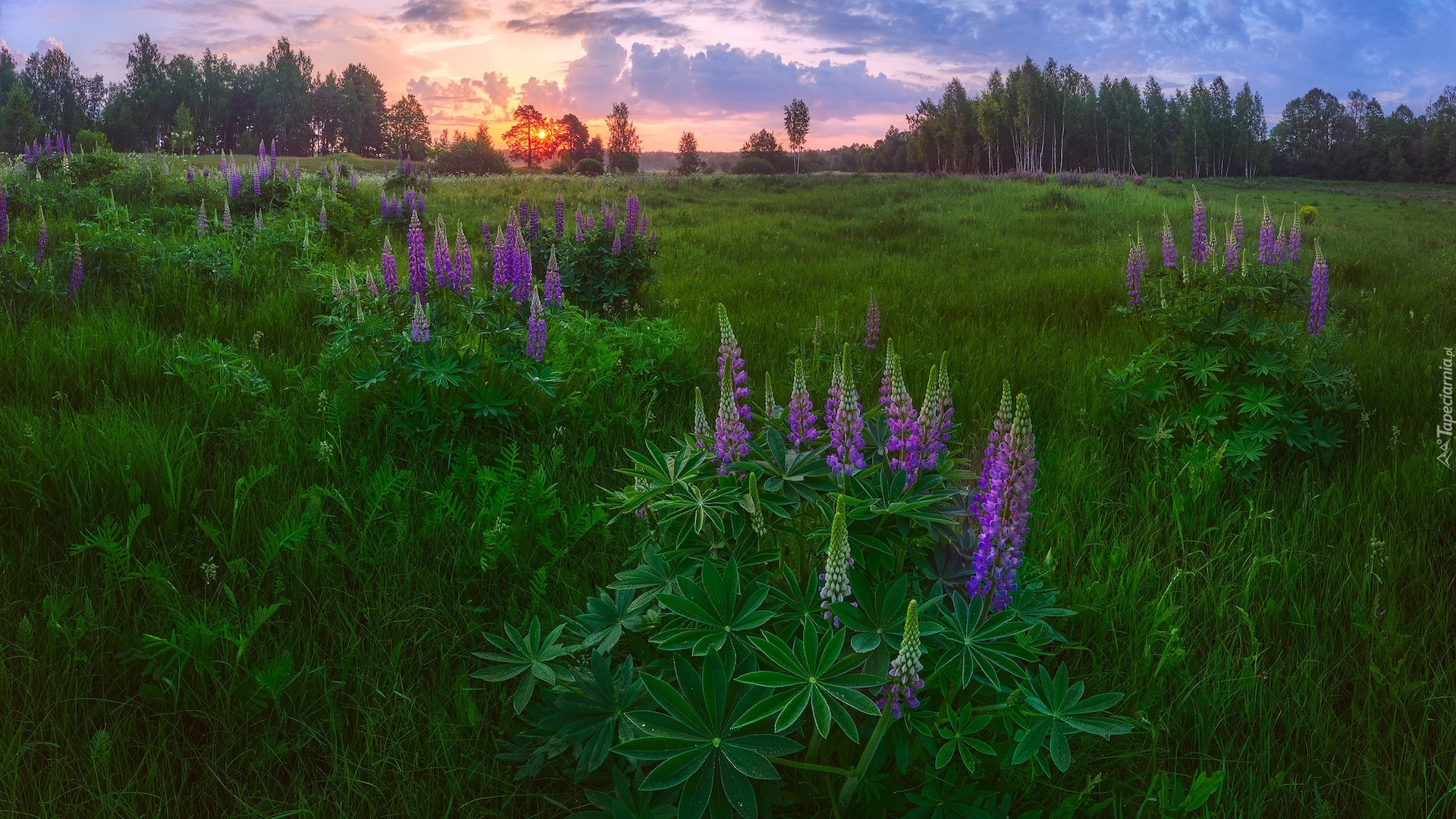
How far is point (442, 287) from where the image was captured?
530 centimetres

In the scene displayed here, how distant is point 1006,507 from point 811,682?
63 centimetres

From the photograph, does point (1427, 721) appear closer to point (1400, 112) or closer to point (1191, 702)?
point (1191, 702)

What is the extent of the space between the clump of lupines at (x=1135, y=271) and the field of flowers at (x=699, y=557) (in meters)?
0.26

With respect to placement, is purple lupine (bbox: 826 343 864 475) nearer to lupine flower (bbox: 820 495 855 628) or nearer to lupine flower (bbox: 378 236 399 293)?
lupine flower (bbox: 820 495 855 628)

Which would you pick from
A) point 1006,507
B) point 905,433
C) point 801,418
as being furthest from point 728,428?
point 1006,507

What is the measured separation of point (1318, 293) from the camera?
4.67 meters

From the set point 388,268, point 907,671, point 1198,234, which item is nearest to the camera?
point 907,671

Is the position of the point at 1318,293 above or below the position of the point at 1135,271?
below

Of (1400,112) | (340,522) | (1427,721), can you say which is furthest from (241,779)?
(1400,112)

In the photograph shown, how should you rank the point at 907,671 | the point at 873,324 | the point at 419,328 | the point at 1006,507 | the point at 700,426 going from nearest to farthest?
the point at 907,671 → the point at 1006,507 → the point at 700,426 → the point at 419,328 → the point at 873,324

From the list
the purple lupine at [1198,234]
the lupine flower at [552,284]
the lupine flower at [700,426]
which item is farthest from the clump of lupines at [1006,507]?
the purple lupine at [1198,234]

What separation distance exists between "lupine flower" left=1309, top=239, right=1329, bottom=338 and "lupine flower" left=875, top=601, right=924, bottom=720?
4.66 meters

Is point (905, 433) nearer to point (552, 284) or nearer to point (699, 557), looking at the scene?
point (699, 557)

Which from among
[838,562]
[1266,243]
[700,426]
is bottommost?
[838,562]
